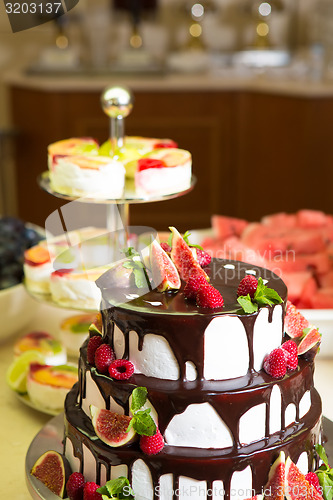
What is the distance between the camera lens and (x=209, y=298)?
0.95 metres

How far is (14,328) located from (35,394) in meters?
0.33

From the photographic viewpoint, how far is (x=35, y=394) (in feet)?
4.43

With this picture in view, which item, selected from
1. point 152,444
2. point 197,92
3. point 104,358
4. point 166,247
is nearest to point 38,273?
point 166,247

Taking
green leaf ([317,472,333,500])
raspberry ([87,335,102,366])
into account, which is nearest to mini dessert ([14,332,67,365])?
raspberry ([87,335,102,366])

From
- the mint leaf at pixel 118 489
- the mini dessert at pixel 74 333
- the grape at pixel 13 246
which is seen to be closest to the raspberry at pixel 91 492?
the mint leaf at pixel 118 489

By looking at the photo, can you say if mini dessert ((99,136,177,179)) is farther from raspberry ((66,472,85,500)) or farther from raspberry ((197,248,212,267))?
raspberry ((66,472,85,500))

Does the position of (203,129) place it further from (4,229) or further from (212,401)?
(212,401)

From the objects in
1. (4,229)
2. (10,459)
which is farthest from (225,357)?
(4,229)

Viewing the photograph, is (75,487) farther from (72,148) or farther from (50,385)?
(72,148)

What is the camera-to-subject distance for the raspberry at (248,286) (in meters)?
0.98

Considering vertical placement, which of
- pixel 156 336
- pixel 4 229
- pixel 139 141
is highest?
pixel 139 141

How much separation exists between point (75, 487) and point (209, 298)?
34cm

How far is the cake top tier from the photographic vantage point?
96 centimetres

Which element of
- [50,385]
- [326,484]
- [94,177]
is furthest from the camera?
[94,177]
